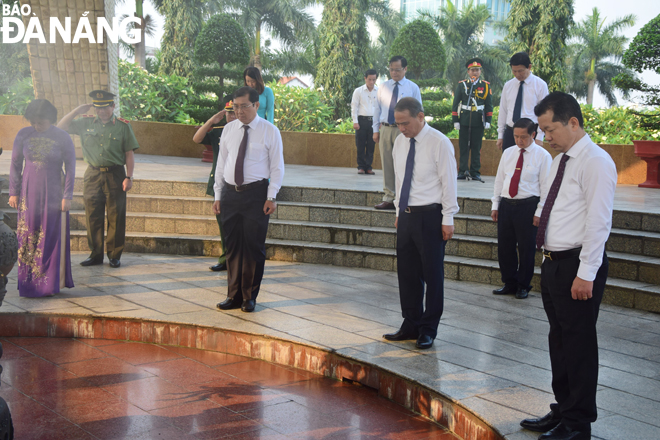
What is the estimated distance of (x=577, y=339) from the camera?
3.09m

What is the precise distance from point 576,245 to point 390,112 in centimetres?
530

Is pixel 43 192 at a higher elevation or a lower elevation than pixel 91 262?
higher

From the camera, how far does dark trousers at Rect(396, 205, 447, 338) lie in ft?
15.0

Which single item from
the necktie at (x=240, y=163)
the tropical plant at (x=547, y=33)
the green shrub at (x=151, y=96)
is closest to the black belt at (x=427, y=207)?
the necktie at (x=240, y=163)

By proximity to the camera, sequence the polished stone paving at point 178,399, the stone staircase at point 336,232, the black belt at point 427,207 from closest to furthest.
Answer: the polished stone paving at point 178,399, the black belt at point 427,207, the stone staircase at point 336,232

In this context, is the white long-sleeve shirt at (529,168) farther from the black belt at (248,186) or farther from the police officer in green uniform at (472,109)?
the police officer in green uniform at (472,109)

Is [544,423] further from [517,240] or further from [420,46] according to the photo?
[420,46]

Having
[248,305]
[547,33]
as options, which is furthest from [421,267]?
[547,33]

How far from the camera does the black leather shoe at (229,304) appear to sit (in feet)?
17.9

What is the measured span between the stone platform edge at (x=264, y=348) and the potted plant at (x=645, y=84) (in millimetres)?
8270

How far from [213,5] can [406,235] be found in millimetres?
41679

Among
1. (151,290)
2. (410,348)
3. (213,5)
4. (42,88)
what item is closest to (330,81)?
(42,88)

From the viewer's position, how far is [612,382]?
404cm

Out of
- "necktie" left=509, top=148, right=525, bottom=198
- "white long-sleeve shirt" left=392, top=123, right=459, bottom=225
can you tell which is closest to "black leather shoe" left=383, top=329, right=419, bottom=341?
"white long-sleeve shirt" left=392, top=123, right=459, bottom=225
